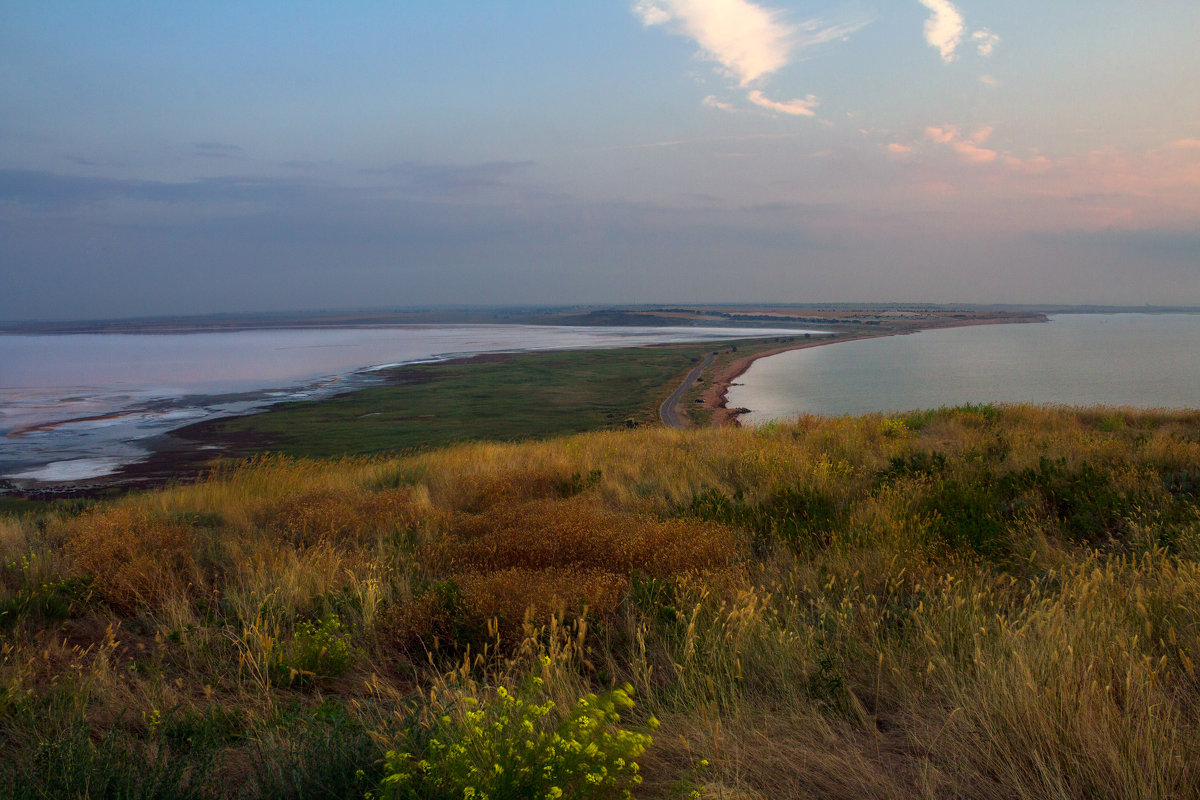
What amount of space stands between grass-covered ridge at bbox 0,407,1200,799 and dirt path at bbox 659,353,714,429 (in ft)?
102

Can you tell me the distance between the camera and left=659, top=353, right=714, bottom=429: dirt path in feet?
149

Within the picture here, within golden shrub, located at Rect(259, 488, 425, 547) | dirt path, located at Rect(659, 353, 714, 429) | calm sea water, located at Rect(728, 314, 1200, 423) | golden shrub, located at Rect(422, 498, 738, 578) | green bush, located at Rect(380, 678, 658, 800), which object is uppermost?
green bush, located at Rect(380, 678, 658, 800)

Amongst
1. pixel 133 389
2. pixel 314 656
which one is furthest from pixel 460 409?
pixel 314 656

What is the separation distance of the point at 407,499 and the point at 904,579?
5154 millimetres

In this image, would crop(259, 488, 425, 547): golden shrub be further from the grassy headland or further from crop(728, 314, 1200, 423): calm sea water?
crop(728, 314, 1200, 423): calm sea water

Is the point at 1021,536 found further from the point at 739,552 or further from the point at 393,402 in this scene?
the point at 393,402

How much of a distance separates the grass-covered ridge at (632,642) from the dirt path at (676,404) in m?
31.1

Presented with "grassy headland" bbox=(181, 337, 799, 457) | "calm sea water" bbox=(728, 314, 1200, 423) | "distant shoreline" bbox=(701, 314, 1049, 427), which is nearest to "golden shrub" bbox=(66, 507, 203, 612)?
"grassy headland" bbox=(181, 337, 799, 457)

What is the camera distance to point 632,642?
144 inches

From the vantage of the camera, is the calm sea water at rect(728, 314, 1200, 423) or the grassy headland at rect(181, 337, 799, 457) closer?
the grassy headland at rect(181, 337, 799, 457)

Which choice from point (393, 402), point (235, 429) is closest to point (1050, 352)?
point (393, 402)

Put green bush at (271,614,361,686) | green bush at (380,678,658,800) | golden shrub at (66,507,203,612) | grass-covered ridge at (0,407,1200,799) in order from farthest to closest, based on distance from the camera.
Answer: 1. golden shrub at (66,507,203,612)
2. green bush at (271,614,361,686)
3. grass-covered ridge at (0,407,1200,799)
4. green bush at (380,678,658,800)

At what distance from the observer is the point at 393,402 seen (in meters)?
54.2

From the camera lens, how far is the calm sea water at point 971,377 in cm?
4525
